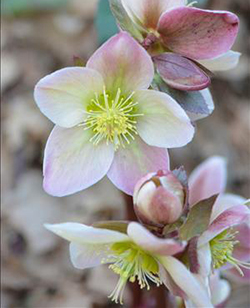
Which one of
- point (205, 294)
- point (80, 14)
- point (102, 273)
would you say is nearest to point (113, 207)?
point (102, 273)

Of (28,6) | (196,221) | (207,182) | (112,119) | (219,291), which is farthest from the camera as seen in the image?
(28,6)

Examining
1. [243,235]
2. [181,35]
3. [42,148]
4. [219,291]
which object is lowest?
[42,148]

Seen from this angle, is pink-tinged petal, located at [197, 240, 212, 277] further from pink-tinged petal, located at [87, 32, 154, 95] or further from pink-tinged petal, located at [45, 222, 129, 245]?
pink-tinged petal, located at [87, 32, 154, 95]

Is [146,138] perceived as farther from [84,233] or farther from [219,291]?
[219,291]

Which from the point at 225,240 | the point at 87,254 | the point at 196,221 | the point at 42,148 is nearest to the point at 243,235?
the point at 225,240

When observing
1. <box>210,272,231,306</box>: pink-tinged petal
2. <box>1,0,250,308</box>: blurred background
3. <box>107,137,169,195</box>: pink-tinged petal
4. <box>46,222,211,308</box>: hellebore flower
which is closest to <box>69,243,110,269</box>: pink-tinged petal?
<box>46,222,211,308</box>: hellebore flower

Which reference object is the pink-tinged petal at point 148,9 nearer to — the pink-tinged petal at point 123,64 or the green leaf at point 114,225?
the pink-tinged petal at point 123,64

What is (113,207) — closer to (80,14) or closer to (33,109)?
(33,109)

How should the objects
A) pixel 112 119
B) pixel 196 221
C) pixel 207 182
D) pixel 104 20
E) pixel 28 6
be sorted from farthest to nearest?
pixel 28 6 → pixel 104 20 → pixel 207 182 → pixel 112 119 → pixel 196 221
